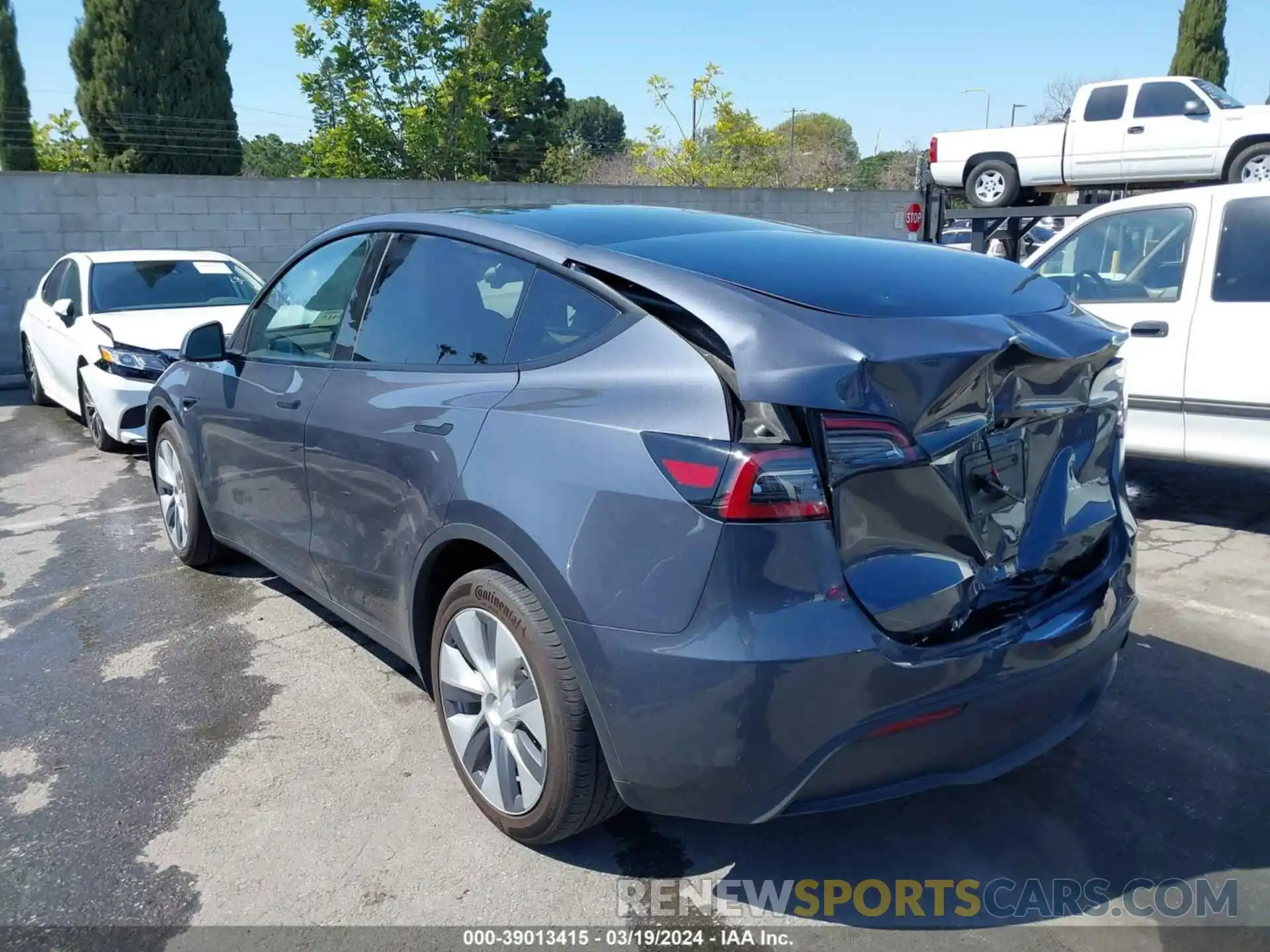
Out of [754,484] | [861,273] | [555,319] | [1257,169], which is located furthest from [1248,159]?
[754,484]

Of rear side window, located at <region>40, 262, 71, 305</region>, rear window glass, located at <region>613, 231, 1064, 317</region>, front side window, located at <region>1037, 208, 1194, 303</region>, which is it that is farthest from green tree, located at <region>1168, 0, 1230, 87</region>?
rear window glass, located at <region>613, 231, 1064, 317</region>

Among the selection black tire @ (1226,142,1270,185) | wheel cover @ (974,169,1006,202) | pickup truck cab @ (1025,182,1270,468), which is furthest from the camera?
wheel cover @ (974,169,1006,202)

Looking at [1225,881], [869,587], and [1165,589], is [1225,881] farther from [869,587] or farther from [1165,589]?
[1165,589]

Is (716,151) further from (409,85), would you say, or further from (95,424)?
(95,424)

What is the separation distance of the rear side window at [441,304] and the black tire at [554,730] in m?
0.68

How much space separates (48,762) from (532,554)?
2.02 m

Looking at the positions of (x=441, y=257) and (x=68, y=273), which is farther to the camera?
(x=68, y=273)

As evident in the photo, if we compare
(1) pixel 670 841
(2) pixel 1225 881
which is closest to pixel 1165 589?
(2) pixel 1225 881

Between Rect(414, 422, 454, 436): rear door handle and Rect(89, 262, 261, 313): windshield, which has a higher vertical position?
Rect(414, 422, 454, 436): rear door handle

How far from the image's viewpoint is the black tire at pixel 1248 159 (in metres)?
10.8

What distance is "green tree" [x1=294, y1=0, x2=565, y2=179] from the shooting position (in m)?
29.4

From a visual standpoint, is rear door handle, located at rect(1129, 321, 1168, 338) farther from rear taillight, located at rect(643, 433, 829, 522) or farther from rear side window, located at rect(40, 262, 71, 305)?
rear side window, located at rect(40, 262, 71, 305)

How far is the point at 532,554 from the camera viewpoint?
2459 millimetres

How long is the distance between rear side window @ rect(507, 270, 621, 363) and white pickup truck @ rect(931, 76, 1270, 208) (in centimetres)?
1052
